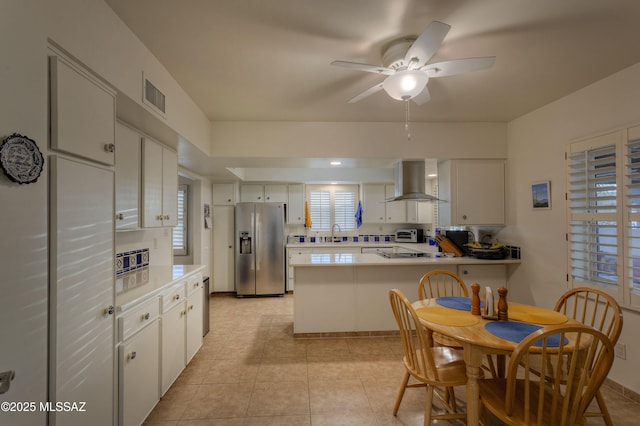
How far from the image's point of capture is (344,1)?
59.3 inches

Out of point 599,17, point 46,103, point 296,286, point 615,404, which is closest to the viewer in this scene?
point 46,103

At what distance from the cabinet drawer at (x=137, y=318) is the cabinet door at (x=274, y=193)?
12.0 feet

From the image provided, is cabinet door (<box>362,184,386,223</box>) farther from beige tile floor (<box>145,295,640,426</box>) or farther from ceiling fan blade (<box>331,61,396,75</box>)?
ceiling fan blade (<box>331,61,396,75</box>)

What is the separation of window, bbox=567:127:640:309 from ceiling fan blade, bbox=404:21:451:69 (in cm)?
187

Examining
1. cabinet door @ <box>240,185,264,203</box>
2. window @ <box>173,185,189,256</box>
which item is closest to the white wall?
cabinet door @ <box>240,185,264,203</box>

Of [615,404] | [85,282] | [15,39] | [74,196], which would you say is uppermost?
[15,39]

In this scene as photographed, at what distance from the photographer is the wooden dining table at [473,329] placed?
1531mm

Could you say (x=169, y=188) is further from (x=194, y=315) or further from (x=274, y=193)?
(x=274, y=193)

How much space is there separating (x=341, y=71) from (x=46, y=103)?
70.3 inches

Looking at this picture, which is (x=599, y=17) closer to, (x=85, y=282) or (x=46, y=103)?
(x=46, y=103)

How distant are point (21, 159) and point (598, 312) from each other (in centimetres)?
387

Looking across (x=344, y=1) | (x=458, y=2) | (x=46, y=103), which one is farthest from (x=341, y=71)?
(x=46, y=103)

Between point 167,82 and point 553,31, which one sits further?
point 167,82

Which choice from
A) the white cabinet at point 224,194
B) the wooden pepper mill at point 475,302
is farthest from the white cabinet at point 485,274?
the white cabinet at point 224,194
